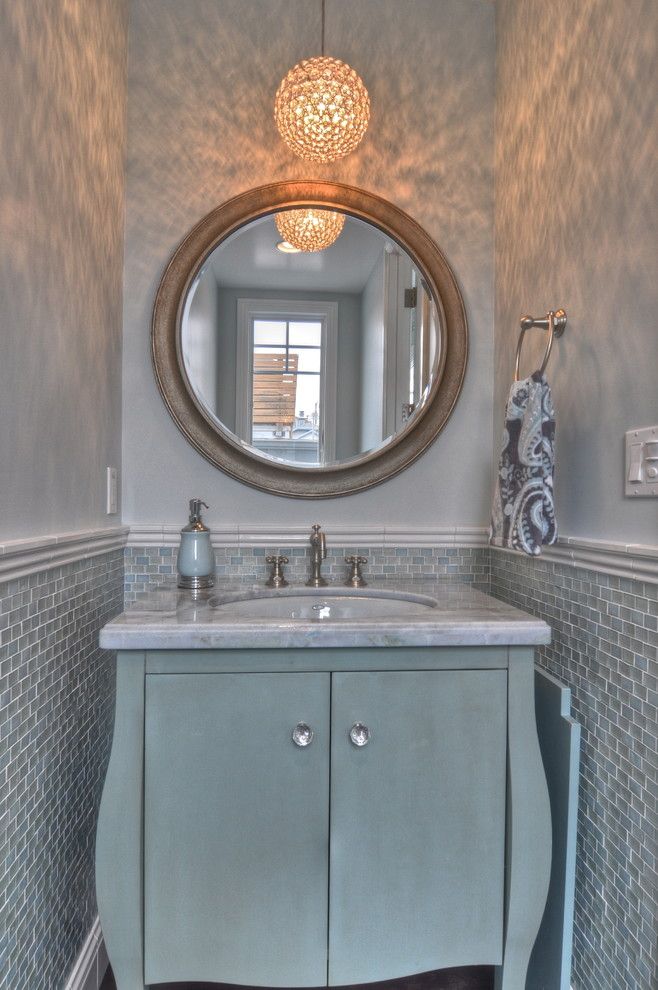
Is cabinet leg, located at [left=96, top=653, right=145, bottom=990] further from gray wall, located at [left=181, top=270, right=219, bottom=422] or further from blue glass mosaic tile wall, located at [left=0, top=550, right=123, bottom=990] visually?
gray wall, located at [left=181, top=270, right=219, bottom=422]

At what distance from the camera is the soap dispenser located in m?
1.52

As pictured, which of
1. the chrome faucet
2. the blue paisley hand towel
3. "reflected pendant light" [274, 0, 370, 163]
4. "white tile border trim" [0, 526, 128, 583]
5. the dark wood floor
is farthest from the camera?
the chrome faucet

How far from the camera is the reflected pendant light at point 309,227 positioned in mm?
1717

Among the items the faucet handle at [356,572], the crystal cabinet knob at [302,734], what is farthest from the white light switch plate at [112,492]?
the crystal cabinet knob at [302,734]

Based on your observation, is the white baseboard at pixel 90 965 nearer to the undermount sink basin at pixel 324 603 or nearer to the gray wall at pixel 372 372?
the undermount sink basin at pixel 324 603

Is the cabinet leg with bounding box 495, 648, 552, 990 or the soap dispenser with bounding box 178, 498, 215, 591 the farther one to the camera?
the soap dispenser with bounding box 178, 498, 215, 591

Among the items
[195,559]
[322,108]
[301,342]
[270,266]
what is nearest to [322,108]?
[322,108]

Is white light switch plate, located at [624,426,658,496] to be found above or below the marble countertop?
above

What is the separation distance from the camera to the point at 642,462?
1049 mm

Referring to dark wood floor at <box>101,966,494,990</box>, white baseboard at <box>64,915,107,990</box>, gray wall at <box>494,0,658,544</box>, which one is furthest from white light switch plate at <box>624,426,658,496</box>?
white baseboard at <box>64,915,107,990</box>

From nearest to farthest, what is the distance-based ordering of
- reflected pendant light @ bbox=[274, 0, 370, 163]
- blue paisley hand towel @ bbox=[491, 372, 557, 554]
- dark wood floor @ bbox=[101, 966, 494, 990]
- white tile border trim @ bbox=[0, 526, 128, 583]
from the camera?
white tile border trim @ bbox=[0, 526, 128, 583] → blue paisley hand towel @ bbox=[491, 372, 557, 554] → dark wood floor @ bbox=[101, 966, 494, 990] → reflected pendant light @ bbox=[274, 0, 370, 163]

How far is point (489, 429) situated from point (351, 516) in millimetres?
461

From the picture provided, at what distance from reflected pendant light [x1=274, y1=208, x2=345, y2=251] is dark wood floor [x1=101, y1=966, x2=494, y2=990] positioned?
1.78 meters

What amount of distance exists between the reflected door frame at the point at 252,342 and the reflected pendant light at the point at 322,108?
37 cm
